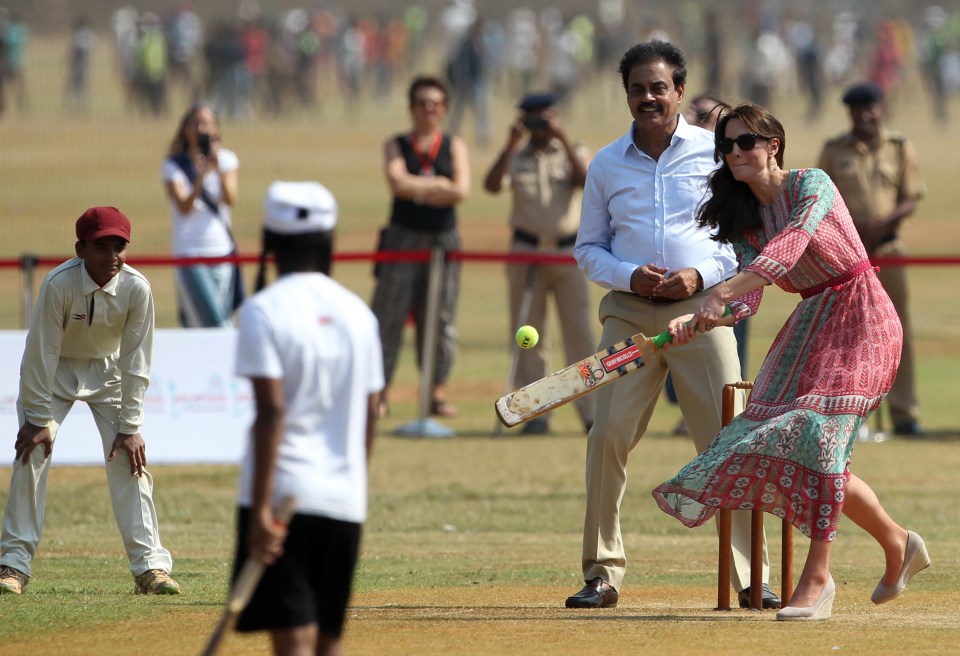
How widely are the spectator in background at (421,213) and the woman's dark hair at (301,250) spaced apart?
339 inches

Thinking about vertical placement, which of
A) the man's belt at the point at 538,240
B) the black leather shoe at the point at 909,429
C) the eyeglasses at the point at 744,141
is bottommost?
the black leather shoe at the point at 909,429

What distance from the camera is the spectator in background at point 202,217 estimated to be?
13.2 m

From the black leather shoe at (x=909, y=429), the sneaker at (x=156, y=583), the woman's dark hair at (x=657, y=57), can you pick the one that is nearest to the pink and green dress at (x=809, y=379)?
the woman's dark hair at (x=657, y=57)

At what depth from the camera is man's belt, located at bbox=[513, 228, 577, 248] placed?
1341 centimetres

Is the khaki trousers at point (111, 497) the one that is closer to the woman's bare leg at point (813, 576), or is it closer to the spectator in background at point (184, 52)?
the woman's bare leg at point (813, 576)

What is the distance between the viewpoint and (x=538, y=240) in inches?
530

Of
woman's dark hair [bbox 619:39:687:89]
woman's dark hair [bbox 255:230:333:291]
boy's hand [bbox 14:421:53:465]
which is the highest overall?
woman's dark hair [bbox 619:39:687:89]

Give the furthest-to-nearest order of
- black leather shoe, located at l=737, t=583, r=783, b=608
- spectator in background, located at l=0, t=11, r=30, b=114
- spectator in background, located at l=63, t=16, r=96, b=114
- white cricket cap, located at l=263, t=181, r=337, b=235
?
spectator in background, located at l=63, t=16, r=96, b=114 → spectator in background, located at l=0, t=11, r=30, b=114 → black leather shoe, located at l=737, t=583, r=783, b=608 → white cricket cap, located at l=263, t=181, r=337, b=235

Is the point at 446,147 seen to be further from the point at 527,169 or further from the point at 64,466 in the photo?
the point at 64,466

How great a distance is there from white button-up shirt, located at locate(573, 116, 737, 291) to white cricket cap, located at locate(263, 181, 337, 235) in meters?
2.62

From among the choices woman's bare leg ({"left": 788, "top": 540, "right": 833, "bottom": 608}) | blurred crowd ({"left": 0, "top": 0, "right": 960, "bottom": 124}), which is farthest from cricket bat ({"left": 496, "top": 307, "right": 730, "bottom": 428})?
blurred crowd ({"left": 0, "top": 0, "right": 960, "bottom": 124})

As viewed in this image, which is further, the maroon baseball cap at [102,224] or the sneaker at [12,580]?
the sneaker at [12,580]

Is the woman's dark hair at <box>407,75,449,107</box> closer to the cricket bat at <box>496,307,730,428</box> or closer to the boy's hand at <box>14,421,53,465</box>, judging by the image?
the boy's hand at <box>14,421,53,465</box>

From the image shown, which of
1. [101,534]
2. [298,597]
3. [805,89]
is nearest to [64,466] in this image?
[101,534]
